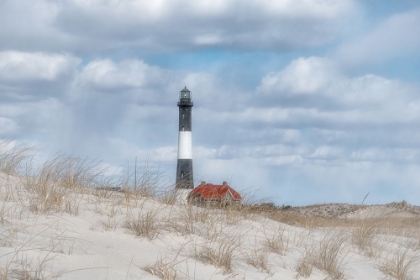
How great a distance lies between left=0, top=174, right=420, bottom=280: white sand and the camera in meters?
4.24

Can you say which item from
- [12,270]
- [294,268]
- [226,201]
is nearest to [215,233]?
[294,268]

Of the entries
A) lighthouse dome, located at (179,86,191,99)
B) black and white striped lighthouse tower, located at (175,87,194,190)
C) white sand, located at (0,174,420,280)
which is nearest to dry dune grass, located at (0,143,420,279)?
white sand, located at (0,174,420,280)

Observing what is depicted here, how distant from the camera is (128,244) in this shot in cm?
512

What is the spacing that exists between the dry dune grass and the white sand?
13mm

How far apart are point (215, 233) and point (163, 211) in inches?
35.6

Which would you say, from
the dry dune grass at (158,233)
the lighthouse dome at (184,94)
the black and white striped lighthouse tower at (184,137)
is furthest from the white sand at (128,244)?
the lighthouse dome at (184,94)

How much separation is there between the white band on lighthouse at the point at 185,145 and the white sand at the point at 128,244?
2916 centimetres

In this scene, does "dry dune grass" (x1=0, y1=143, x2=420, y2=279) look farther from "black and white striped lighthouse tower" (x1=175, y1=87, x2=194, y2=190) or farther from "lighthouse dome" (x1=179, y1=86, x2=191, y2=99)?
"lighthouse dome" (x1=179, y1=86, x2=191, y2=99)

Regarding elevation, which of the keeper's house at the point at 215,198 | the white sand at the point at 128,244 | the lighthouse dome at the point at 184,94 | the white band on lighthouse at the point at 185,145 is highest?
the lighthouse dome at the point at 184,94

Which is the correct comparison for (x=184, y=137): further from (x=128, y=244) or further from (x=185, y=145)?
(x=128, y=244)

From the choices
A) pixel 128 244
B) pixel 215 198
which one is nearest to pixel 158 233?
pixel 128 244

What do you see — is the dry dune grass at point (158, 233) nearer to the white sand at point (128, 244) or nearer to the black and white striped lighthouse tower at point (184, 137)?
the white sand at point (128, 244)

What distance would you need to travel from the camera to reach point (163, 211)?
21.8 ft

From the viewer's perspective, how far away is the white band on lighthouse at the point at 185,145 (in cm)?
3672
